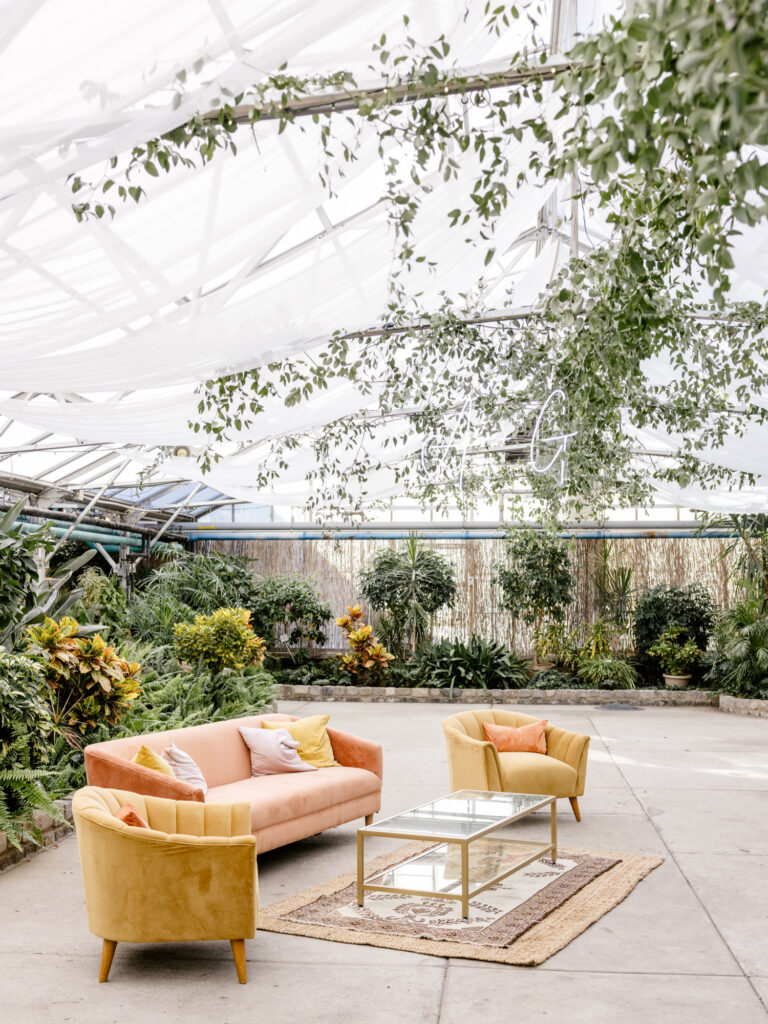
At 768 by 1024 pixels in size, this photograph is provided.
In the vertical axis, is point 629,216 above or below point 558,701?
above

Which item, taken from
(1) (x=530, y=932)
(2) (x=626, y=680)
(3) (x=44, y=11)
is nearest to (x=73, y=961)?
(1) (x=530, y=932)

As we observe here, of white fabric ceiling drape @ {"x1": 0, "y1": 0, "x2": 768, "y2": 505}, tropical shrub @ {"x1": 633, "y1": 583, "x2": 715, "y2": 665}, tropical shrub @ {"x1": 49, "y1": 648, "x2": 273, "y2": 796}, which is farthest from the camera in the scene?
tropical shrub @ {"x1": 633, "y1": 583, "x2": 715, "y2": 665}

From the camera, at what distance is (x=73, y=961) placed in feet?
13.4

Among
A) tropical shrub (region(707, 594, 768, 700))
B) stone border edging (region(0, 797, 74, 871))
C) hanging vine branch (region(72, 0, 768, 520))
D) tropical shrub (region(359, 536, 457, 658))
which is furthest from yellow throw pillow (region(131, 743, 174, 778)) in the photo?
tropical shrub (region(359, 536, 457, 658))

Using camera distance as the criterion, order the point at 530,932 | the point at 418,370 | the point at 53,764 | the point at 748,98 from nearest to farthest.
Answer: the point at 748,98 < the point at 530,932 < the point at 53,764 < the point at 418,370

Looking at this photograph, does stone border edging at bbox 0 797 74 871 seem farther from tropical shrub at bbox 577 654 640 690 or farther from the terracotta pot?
the terracotta pot

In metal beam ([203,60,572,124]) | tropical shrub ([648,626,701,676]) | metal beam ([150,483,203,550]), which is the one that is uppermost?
metal beam ([203,60,572,124])

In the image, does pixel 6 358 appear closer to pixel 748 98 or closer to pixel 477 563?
pixel 748 98

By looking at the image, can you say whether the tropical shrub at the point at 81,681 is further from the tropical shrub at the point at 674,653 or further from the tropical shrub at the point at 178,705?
the tropical shrub at the point at 674,653

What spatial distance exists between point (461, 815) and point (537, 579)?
9022mm

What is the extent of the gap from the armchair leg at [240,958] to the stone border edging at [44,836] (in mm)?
1759

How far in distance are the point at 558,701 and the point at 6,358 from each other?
9750mm

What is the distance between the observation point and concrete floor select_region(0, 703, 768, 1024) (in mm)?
3561

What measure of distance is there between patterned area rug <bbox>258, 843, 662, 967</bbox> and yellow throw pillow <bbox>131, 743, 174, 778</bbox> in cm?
96
